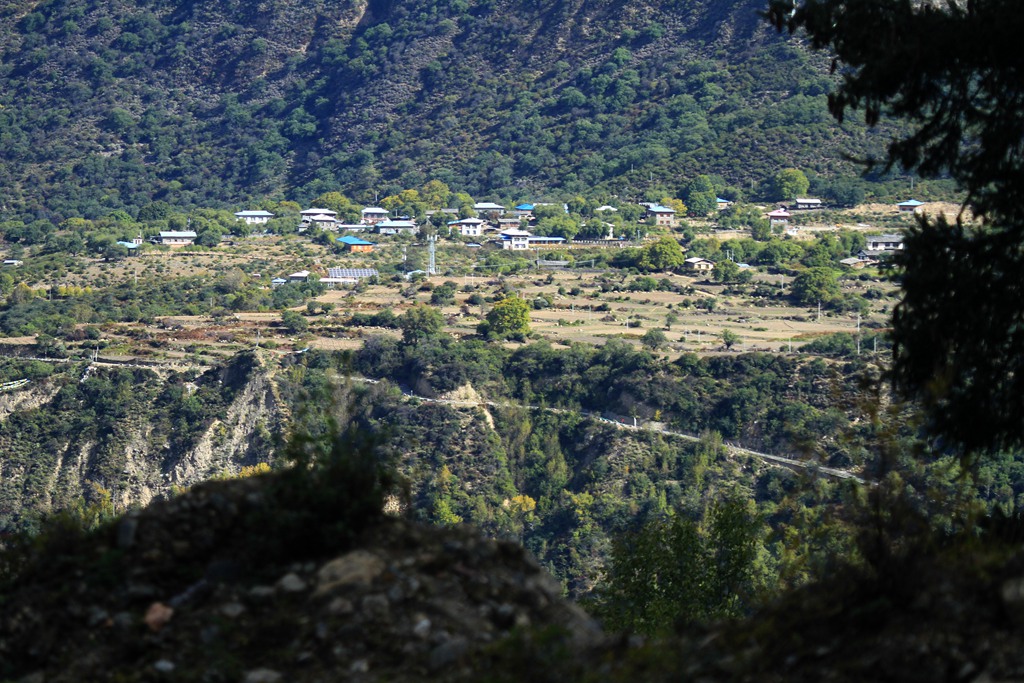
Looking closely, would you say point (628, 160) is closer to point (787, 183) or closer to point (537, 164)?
point (537, 164)

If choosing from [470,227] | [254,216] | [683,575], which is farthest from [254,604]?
[254,216]

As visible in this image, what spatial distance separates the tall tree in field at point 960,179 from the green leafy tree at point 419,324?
3483cm

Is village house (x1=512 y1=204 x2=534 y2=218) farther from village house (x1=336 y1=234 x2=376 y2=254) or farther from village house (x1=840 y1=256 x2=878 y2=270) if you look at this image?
village house (x1=840 y1=256 x2=878 y2=270)

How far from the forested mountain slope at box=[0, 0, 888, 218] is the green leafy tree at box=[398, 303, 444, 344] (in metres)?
28.3

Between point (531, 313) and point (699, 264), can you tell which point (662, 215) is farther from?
point (531, 313)

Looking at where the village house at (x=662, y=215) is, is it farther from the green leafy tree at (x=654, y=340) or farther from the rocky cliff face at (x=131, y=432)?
the rocky cliff face at (x=131, y=432)

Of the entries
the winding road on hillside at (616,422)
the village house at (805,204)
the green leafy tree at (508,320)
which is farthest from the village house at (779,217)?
the winding road on hillside at (616,422)

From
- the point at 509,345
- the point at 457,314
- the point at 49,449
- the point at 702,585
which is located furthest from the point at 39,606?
the point at 457,314

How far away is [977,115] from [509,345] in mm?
35212

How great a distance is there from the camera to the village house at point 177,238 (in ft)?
214

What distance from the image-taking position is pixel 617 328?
45.3m

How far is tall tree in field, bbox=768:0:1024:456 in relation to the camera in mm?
7863

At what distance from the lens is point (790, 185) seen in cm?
6762

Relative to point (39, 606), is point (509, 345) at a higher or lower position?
lower
